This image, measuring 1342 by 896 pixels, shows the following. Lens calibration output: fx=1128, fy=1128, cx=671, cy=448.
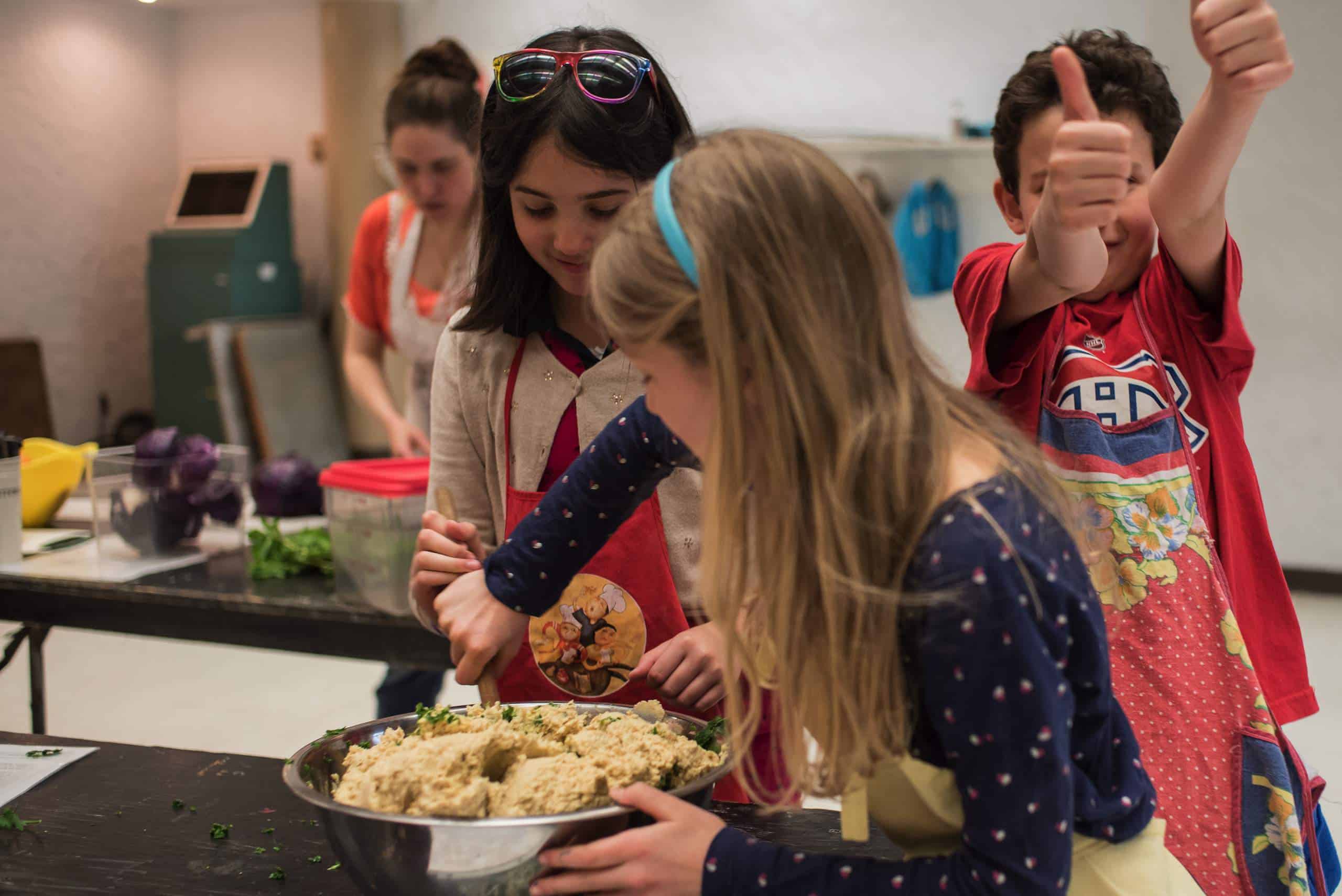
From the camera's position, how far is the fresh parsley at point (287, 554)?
2.20 meters

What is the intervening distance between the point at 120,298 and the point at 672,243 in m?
5.60

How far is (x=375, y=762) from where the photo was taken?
91cm

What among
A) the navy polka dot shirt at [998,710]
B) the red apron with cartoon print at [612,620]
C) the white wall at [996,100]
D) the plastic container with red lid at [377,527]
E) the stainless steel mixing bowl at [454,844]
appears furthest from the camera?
the white wall at [996,100]

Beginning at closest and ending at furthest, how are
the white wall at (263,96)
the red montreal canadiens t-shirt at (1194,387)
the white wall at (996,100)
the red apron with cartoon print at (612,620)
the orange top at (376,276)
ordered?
the red montreal canadiens t-shirt at (1194,387) < the red apron with cartoon print at (612,620) < the orange top at (376,276) < the white wall at (996,100) < the white wall at (263,96)

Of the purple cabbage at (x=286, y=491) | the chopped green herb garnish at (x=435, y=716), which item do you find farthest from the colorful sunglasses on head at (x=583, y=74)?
the purple cabbage at (x=286, y=491)

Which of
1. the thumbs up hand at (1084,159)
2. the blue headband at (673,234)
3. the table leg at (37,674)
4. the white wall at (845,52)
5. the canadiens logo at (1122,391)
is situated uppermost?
the white wall at (845,52)

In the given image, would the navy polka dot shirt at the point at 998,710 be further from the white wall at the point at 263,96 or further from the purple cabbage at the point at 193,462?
the white wall at the point at 263,96

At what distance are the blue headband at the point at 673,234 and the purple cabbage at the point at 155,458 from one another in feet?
5.84

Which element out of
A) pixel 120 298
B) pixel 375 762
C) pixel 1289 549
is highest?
pixel 375 762

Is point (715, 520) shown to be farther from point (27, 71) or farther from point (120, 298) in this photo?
point (120, 298)

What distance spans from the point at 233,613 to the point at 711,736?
1348 millimetres

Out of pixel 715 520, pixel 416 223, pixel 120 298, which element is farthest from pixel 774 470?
pixel 120 298

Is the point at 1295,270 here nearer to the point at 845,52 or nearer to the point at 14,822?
the point at 845,52

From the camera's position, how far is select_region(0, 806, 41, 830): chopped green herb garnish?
1130 millimetres
